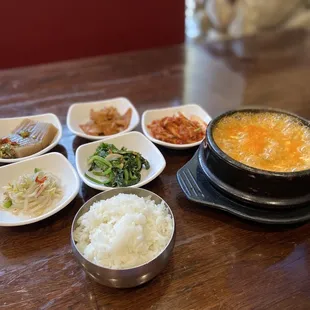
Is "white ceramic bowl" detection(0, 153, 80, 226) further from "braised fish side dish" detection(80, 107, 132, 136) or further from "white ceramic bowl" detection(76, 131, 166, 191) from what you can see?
"braised fish side dish" detection(80, 107, 132, 136)

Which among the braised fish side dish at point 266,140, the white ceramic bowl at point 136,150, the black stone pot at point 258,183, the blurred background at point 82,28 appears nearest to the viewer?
the black stone pot at point 258,183

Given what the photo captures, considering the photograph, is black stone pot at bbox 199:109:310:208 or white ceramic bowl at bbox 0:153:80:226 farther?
white ceramic bowl at bbox 0:153:80:226

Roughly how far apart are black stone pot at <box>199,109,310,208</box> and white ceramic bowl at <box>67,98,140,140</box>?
2.03ft

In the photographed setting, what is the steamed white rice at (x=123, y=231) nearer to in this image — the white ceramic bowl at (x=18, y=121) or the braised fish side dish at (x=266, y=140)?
the braised fish side dish at (x=266, y=140)

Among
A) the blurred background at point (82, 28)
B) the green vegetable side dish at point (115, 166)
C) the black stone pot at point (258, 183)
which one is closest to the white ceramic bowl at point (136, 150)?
the green vegetable side dish at point (115, 166)

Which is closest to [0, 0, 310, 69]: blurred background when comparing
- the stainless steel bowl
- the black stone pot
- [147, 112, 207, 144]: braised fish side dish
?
[147, 112, 207, 144]: braised fish side dish

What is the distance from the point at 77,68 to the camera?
2.41 m

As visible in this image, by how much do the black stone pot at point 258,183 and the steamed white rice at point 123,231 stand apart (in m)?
0.24

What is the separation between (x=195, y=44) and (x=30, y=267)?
7.23ft

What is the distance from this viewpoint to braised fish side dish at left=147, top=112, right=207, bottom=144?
5.40 ft

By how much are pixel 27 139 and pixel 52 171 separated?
222mm

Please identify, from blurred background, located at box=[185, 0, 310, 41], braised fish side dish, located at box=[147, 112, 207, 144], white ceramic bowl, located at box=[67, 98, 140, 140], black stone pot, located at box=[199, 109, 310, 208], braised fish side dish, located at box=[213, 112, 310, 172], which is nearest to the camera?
black stone pot, located at box=[199, 109, 310, 208]

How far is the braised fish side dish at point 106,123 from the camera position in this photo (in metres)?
1.74

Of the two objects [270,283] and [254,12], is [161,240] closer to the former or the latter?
[270,283]
